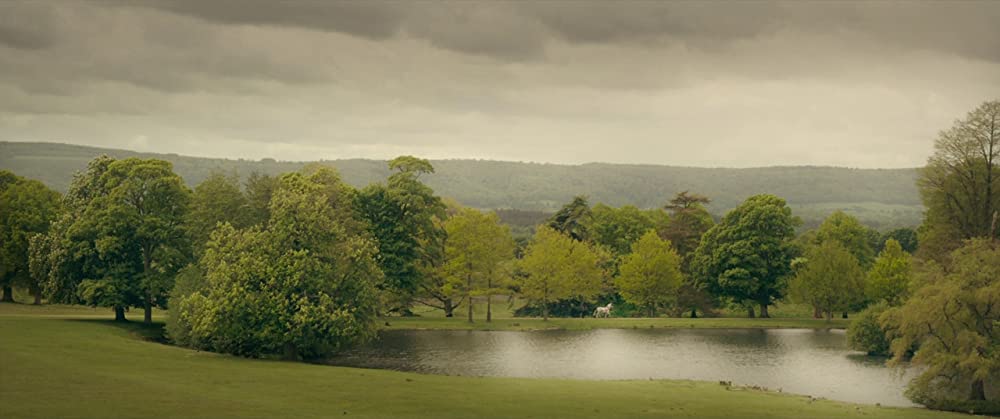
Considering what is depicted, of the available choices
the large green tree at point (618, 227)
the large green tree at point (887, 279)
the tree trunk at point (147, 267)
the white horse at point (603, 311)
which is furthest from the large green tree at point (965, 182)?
the tree trunk at point (147, 267)

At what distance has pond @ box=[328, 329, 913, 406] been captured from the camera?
56.8 metres

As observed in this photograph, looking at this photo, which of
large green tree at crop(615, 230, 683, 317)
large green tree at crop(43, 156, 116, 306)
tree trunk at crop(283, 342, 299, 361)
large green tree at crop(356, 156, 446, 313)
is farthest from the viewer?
large green tree at crop(615, 230, 683, 317)

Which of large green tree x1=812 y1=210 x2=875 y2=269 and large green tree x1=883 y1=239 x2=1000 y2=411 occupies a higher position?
large green tree x1=812 y1=210 x2=875 y2=269

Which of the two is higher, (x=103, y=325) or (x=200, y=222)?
(x=200, y=222)

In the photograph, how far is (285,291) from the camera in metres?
57.0

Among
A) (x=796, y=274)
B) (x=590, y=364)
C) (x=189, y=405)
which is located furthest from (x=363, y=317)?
(x=796, y=274)

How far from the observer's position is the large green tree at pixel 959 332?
153ft

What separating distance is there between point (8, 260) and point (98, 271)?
57.2 feet

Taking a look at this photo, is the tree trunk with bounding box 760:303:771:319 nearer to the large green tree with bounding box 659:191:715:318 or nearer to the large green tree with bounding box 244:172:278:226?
the large green tree with bounding box 659:191:715:318

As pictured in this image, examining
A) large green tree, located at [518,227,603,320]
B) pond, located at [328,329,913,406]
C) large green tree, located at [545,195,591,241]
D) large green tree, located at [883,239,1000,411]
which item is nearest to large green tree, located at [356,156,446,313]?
pond, located at [328,329,913,406]

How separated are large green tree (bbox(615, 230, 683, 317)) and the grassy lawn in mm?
51843

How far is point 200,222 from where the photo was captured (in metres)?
71.2

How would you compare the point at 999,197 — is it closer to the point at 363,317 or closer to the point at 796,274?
the point at 796,274

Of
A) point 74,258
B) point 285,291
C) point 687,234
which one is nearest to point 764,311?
point 687,234
